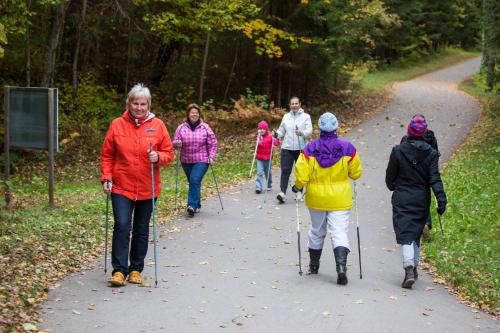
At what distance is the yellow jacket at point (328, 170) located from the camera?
8461mm

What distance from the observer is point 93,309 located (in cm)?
698

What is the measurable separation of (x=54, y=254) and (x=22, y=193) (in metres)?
7.65

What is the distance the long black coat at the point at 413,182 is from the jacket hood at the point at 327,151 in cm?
74

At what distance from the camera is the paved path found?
22.2 feet

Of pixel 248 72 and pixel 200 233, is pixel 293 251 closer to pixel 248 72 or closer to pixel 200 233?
pixel 200 233

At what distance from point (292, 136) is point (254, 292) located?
22.6 ft

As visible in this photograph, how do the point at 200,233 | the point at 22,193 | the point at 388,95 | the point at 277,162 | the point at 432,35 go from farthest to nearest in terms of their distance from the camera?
the point at 432,35 < the point at 388,95 < the point at 277,162 < the point at 22,193 < the point at 200,233

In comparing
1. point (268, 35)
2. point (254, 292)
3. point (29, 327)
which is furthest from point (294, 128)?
point (268, 35)

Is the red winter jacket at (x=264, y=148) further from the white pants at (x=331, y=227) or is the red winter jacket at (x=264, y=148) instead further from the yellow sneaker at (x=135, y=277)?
the yellow sneaker at (x=135, y=277)

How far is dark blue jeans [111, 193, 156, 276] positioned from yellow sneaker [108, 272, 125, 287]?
0.25 ft

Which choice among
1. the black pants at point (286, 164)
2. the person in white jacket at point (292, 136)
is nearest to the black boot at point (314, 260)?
the person in white jacket at point (292, 136)

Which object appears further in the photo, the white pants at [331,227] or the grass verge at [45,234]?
the white pants at [331,227]

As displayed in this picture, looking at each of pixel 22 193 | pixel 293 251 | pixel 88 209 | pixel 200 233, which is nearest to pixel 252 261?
pixel 293 251

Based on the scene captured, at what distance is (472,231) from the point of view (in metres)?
11.4
